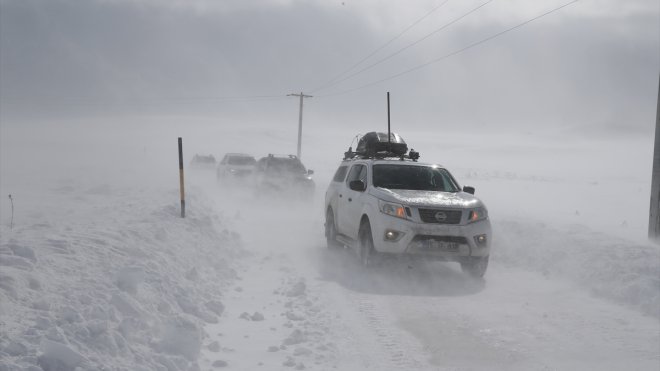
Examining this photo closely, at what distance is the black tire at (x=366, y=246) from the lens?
324 inches

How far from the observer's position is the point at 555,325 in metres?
5.86

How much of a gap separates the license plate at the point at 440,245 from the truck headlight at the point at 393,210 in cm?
51

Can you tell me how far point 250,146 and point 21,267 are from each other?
118 metres

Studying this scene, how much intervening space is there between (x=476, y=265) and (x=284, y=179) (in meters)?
11.1

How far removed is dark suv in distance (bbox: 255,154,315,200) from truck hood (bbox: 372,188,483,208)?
9874 mm

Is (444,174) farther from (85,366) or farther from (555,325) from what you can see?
(85,366)

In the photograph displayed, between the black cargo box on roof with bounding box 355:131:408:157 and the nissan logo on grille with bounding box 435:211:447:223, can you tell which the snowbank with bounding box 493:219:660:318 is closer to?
the nissan logo on grille with bounding box 435:211:447:223

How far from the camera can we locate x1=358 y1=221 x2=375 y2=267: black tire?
8227 mm

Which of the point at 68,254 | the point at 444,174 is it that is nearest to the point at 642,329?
the point at 444,174

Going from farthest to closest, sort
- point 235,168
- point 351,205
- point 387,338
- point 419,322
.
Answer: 1. point 235,168
2. point 351,205
3. point 419,322
4. point 387,338

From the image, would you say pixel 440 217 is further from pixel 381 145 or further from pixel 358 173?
pixel 381 145

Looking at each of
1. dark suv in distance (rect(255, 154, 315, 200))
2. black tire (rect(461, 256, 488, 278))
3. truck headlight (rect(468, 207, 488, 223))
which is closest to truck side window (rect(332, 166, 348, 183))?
truck headlight (rect(468, 207, 488, 223))

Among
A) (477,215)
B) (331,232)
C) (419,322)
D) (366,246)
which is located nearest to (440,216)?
(477,215)

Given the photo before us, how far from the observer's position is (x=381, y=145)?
1288cm
